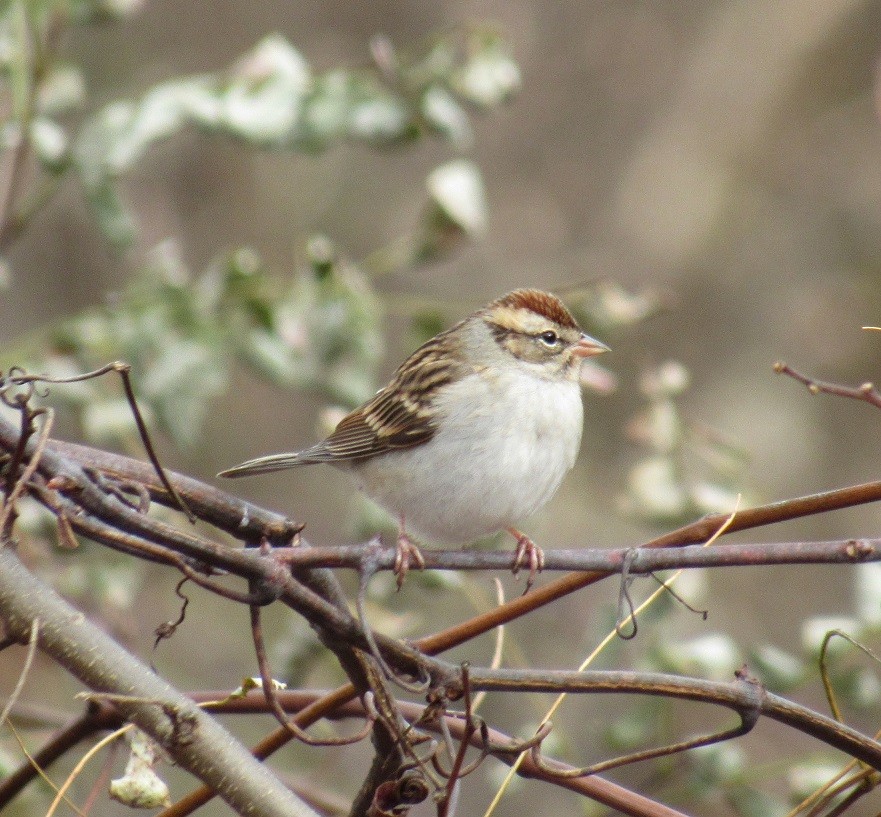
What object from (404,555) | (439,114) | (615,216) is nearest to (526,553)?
(404,555)

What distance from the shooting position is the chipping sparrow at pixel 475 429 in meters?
2.59

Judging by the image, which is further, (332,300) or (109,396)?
(109,396)

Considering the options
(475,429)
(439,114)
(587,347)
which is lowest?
(475,429)

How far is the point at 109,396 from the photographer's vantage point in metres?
2.77

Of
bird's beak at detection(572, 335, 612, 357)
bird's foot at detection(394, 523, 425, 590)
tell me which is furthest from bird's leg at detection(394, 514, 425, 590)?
bird's beak at detection(572, 335, 612, 357)

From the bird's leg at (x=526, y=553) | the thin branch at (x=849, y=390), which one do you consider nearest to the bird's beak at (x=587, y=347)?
the bird's leg at (x=526, y=553)

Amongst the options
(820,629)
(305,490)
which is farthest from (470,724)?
(305,490)

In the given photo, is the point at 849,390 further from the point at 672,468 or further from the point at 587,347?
the point at 587,347

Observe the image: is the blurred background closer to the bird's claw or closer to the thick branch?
the bird's claw

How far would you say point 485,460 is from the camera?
8.55ft

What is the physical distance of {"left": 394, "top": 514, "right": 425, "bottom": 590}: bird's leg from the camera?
147cm

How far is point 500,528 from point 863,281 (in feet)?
11.4

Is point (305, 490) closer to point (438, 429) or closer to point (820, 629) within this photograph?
point (438, 429)

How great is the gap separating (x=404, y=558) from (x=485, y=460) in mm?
919
